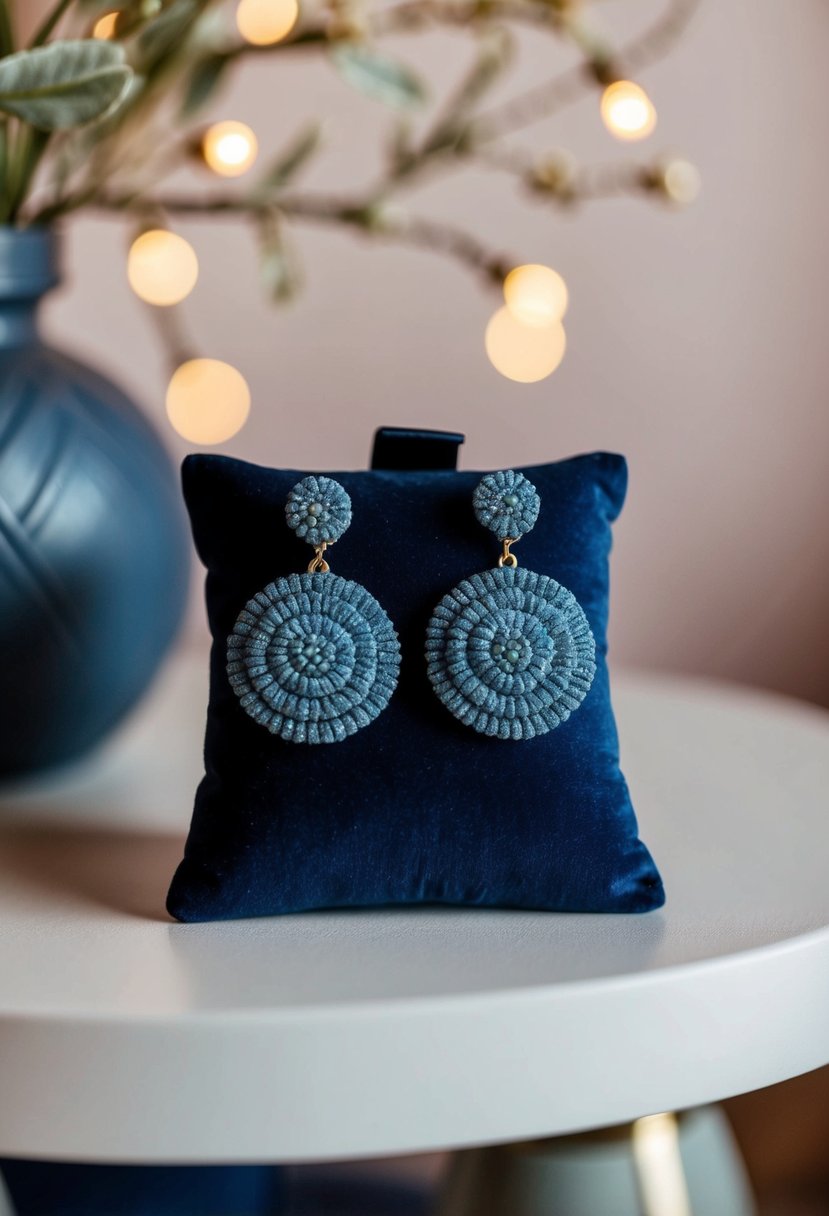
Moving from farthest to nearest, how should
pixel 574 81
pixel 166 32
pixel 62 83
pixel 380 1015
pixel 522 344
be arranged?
pixel 574 81, pixel 522 344, pixel 166 32, pixel 62 83, pixel 380 1015

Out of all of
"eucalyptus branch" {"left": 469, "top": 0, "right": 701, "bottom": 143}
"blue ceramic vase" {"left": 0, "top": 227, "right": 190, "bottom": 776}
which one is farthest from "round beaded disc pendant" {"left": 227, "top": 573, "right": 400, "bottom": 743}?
"eucalyptus branch" {"left": 469, "top": 0, "right": 701, "bottom": 143}

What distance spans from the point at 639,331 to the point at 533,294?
1.10 ft

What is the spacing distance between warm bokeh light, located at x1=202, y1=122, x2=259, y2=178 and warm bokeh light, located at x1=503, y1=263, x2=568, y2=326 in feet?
0.58

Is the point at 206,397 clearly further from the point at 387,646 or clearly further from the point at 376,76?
the point at 387,646

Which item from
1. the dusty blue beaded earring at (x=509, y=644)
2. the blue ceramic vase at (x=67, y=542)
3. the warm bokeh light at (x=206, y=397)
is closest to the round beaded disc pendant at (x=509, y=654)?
the dusty blue beaded earring at (x=509, y=644)

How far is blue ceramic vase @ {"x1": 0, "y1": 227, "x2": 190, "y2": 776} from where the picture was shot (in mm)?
685

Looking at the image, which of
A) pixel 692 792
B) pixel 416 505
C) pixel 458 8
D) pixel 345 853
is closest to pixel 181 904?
pixel 345 853

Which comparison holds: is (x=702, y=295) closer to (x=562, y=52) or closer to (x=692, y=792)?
(x=562, y=52)

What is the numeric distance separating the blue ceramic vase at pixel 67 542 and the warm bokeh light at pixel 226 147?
0.36 feet

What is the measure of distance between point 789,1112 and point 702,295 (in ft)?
2.31

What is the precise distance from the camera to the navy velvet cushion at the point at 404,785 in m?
0.54

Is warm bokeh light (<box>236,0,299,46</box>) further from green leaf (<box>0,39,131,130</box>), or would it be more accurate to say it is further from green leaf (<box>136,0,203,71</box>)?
green leaf (<box>0,39,131,130</box>)

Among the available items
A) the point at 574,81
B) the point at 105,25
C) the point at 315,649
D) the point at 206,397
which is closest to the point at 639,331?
the point at 574,81

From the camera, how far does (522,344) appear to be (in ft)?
3.11
